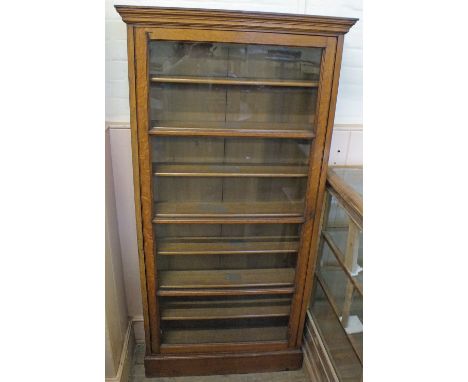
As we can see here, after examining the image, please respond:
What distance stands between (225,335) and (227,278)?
30 centimetres

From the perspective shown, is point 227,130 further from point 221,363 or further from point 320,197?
point 221,363

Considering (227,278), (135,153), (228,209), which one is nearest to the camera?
(135,153)

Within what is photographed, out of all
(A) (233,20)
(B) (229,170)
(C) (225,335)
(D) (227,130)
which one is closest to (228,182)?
(B) (229,170)

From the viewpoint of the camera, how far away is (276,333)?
163 cm

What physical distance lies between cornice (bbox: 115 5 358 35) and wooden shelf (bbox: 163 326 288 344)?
1257 millimetres

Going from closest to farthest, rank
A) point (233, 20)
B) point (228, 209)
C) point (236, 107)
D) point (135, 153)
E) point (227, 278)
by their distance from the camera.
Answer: point (233, 20) → point (135, 153) → point (236, 107) → point (228, 209) → point (227, 278)

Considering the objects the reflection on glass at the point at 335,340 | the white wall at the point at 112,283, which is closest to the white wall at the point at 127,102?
the white wall at the point at 112,283

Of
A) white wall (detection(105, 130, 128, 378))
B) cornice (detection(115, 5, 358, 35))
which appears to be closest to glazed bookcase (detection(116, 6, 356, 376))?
cornice (detection(115, 5, 358, 35))

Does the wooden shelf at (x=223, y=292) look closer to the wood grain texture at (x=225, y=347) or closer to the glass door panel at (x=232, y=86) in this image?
the wood grain texture at (x=225, y=347)

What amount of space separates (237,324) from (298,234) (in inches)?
20.8

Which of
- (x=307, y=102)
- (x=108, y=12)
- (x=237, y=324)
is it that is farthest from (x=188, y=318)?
(x=108, y=12)

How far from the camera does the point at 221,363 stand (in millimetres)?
1581

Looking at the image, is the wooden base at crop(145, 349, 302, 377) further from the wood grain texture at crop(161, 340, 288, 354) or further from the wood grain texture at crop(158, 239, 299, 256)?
the wood grain texture at crop(158, 239, 299, 256)

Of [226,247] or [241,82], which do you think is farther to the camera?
[226,247]
